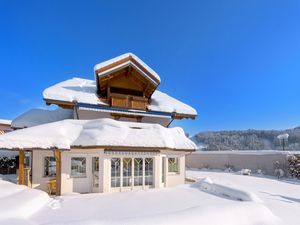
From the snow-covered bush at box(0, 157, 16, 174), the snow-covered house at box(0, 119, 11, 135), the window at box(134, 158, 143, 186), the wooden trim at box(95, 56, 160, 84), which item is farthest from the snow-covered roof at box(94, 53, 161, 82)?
the snow-covered house at box(0, 119, 11, 135)

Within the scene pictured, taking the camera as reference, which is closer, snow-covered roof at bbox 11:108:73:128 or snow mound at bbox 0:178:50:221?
snow mound at bbox 0:178:50:221

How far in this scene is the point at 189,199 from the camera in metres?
9.50

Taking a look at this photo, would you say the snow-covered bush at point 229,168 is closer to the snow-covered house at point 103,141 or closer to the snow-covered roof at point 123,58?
the snow-covered house at point 103,141

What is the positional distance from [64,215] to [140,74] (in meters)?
12.0

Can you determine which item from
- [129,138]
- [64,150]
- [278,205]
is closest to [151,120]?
[129,138]

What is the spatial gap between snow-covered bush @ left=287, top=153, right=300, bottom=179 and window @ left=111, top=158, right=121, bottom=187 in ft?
55.4

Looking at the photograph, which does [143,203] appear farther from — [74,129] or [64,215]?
[74,129]

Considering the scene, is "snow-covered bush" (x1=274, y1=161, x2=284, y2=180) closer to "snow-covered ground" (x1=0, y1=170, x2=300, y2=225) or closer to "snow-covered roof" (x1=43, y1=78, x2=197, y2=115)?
"snow-covered roof" (x1=43, y1=78, x2=197, y2=115)

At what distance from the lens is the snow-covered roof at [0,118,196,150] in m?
10.5

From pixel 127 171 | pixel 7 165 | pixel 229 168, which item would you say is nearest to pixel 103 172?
pixel 127 171

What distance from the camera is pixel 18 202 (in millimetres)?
7215

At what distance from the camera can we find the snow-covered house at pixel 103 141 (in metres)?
11.5

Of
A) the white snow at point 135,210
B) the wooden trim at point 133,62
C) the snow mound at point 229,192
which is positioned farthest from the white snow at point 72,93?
the snow mound at point 229,192

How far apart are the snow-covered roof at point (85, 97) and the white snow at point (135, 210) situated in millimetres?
7143
